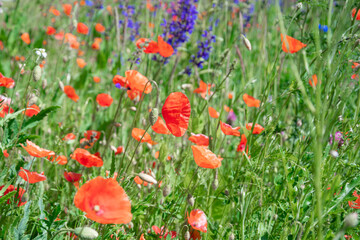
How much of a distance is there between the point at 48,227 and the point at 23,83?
6.77 feet

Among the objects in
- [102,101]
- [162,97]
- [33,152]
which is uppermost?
[33,152]

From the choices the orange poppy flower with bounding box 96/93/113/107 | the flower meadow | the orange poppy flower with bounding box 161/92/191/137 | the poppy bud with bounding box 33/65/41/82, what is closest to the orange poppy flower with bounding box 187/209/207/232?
the flower meadow

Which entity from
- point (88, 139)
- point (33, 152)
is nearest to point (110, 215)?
point (33, 152)

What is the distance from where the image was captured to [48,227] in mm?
1188

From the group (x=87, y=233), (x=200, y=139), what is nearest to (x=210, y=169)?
(x=200, y=139)

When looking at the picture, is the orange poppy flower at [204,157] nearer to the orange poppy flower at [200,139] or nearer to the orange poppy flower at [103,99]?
the orange poppy flower at [200,139]

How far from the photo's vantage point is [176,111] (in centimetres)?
129

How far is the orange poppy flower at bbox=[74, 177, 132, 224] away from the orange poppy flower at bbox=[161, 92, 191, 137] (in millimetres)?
316

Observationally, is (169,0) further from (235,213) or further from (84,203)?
(84,203)

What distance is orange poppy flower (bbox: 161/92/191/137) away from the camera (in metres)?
1.28

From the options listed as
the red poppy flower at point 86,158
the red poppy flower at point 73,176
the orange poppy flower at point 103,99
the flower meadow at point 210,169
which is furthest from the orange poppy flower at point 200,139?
the orange poppy flower at point 103,99

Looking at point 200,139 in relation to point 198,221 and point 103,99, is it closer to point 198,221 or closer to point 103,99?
point 198,221

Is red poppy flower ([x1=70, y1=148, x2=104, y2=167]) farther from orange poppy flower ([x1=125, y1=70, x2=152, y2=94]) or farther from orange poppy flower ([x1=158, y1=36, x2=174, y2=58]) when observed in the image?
orange poppy flower ([x1=158, y1=36, x2=174, y2=58])

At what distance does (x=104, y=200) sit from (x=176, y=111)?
400 mm
